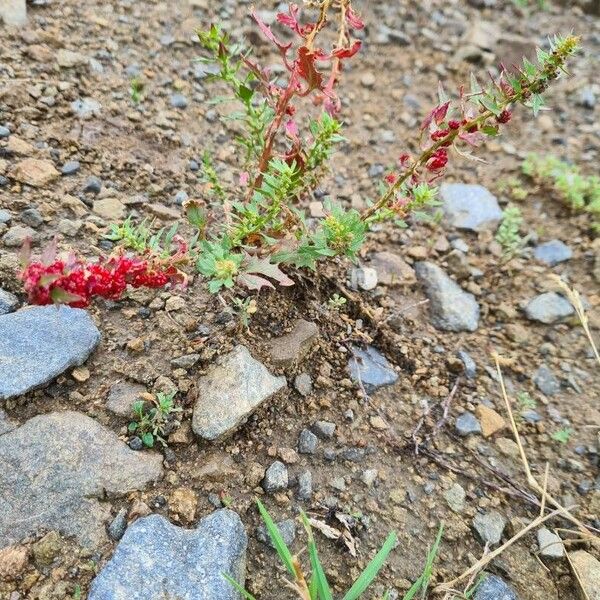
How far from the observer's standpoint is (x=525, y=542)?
2410mm

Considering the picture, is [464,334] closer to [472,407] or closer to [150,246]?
[472,407]

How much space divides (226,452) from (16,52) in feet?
7.94

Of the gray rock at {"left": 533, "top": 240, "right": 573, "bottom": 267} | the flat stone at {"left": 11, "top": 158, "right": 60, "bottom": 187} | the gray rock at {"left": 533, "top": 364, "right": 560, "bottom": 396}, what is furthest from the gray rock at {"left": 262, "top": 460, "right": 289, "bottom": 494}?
the gray rock at {"left": 533, "top": 240, "right": 573, "bottom": 267}

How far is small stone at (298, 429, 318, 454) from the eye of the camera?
2418 mm

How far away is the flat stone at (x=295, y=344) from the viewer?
2512mm

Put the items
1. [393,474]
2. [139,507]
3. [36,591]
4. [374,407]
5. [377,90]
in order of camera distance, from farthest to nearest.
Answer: [377,90] < [374,407] < [393,474] < [139,507] < [36,591]

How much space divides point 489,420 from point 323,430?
79 centimetres

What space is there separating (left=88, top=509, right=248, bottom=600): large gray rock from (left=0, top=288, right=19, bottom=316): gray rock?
3.14 ft

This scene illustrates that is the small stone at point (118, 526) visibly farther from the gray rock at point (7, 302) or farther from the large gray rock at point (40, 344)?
the gray rock at point (7, 302)

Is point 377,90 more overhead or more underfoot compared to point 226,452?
more overhead

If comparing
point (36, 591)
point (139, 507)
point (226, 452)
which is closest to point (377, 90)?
point (226, 452)

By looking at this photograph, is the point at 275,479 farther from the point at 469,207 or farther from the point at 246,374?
the point at 469,207

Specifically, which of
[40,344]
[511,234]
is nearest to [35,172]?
[40,344]

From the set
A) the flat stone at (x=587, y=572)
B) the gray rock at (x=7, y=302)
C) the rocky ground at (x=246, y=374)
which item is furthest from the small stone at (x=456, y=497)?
the gray rock at (x=7, y=302)
